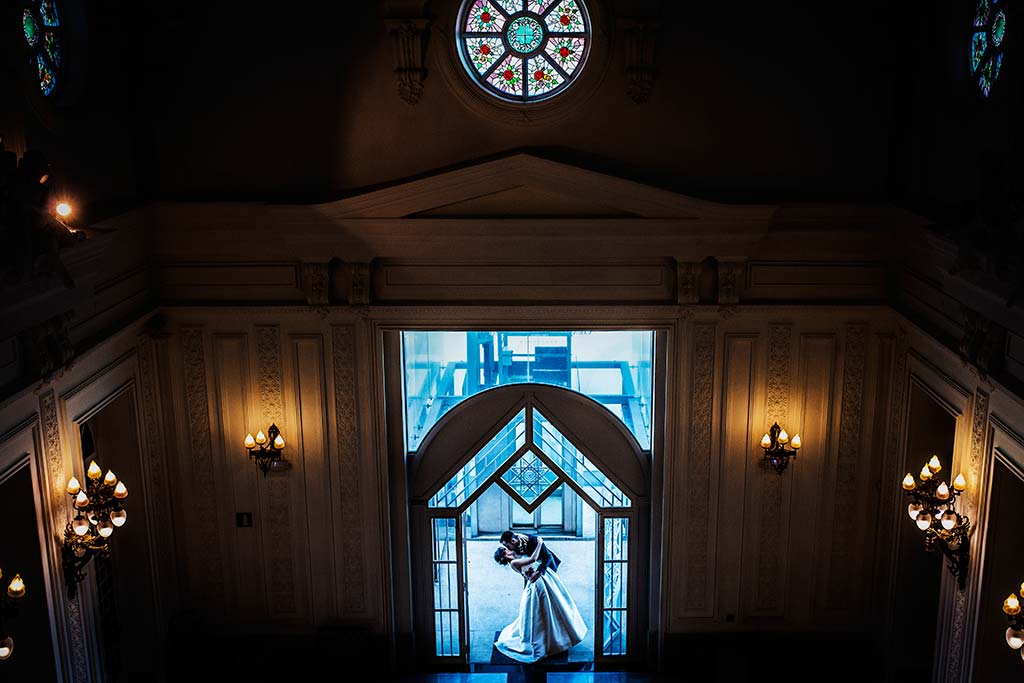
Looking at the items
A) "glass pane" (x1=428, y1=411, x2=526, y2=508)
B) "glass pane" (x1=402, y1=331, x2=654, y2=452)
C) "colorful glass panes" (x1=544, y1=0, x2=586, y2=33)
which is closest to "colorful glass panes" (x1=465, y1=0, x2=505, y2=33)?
"colorful glass panes" (x1=544, y1=0, x2=586, y2=33)

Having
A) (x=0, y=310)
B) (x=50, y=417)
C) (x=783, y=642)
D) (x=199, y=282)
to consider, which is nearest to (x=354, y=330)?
(x=199, y=282)

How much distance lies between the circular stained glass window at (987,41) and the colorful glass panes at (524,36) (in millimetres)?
3084

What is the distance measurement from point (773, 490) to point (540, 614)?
2.34 metres

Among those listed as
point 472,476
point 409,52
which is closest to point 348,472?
point 472,476

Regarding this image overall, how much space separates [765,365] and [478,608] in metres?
3.83

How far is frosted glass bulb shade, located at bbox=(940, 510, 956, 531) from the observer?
22.0ft

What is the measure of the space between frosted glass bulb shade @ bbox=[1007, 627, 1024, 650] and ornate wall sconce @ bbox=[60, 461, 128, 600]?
548 cm

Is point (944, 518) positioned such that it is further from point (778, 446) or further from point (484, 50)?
point (484, 50)

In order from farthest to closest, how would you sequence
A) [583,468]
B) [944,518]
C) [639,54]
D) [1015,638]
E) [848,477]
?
[583,468]
[848,477]
[639,54]
[944,518]
[1015,638]

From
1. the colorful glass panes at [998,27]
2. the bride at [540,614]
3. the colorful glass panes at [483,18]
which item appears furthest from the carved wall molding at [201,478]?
the colorful glass panes at [998,27]

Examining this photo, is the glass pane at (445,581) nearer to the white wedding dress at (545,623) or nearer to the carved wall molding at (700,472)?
the white wedding dress at (545,623)

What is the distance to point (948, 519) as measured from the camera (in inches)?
264

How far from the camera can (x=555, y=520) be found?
34.8 ft

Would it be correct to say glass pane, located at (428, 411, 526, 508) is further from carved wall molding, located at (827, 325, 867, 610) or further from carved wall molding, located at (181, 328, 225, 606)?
carved wall molding, located at (827, 325, 867, 610)
